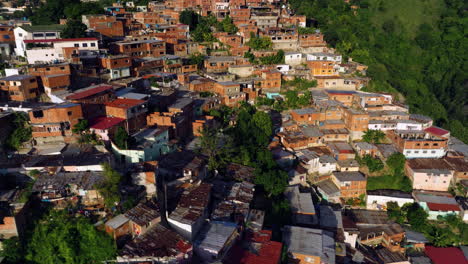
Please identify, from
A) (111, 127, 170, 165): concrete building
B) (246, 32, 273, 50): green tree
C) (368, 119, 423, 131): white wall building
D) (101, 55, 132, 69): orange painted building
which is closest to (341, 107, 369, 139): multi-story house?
(368, 119, 423, 131): white wall building

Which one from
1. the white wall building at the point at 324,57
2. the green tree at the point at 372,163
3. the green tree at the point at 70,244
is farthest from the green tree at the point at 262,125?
the green tree at the point at 70,244

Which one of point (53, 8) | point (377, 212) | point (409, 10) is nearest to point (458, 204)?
point (377, 212)

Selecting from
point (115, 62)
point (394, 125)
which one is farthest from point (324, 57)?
point (115, 62)

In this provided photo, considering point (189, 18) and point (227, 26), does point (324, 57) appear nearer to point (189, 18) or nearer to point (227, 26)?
point (227, 26)

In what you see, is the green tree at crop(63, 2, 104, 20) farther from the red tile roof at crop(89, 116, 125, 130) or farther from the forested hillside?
the forested hillside

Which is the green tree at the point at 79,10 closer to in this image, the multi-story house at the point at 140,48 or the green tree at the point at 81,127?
the multi-story house at the point at 140,48

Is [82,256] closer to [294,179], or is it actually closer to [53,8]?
[294,179]

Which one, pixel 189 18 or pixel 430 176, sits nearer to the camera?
pixel 430 176
